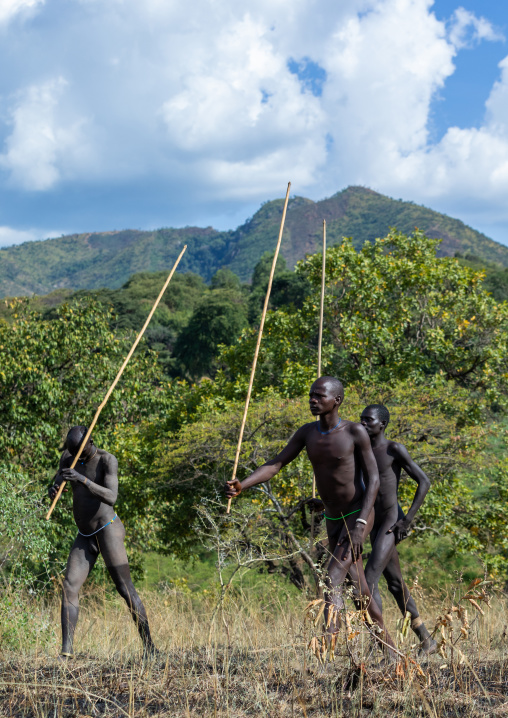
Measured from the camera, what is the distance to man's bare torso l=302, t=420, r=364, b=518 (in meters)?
4.40

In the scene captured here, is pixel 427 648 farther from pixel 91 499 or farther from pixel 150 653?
pixel 91 499

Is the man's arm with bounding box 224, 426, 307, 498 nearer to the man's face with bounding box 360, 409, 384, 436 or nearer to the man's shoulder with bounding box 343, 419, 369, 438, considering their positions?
the man's shoulder with bounding box 343, 419, 369, 438

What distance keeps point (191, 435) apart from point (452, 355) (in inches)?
302

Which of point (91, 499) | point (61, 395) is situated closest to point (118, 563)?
point (91, 499)

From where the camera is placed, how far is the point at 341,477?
4.42 meters

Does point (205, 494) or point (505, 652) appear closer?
point (505, 652)

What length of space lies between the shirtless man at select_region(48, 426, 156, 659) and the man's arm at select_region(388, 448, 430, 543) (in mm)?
2018

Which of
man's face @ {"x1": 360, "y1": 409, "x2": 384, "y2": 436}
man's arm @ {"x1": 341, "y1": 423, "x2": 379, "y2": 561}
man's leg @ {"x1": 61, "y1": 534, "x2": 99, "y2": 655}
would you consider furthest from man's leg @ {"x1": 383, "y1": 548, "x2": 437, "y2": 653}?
man's leg @ {"x1": 61, "y1": 534, "x2": 99, "y2": 655}

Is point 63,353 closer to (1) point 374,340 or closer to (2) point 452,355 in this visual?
(1) point 374,340

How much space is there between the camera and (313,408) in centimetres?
427

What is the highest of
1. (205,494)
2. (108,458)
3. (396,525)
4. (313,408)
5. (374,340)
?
(374,340)

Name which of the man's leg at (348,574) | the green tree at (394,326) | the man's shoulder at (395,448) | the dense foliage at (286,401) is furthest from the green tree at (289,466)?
the man's leg at (348,574)

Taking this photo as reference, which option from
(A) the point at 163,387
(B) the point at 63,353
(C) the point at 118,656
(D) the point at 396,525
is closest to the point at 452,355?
(A) the point at 163,387

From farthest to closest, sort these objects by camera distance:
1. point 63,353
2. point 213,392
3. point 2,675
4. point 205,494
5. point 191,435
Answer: point 213,392 < point 63,353 < point 205,494 < point 191,435 < point 2,675
